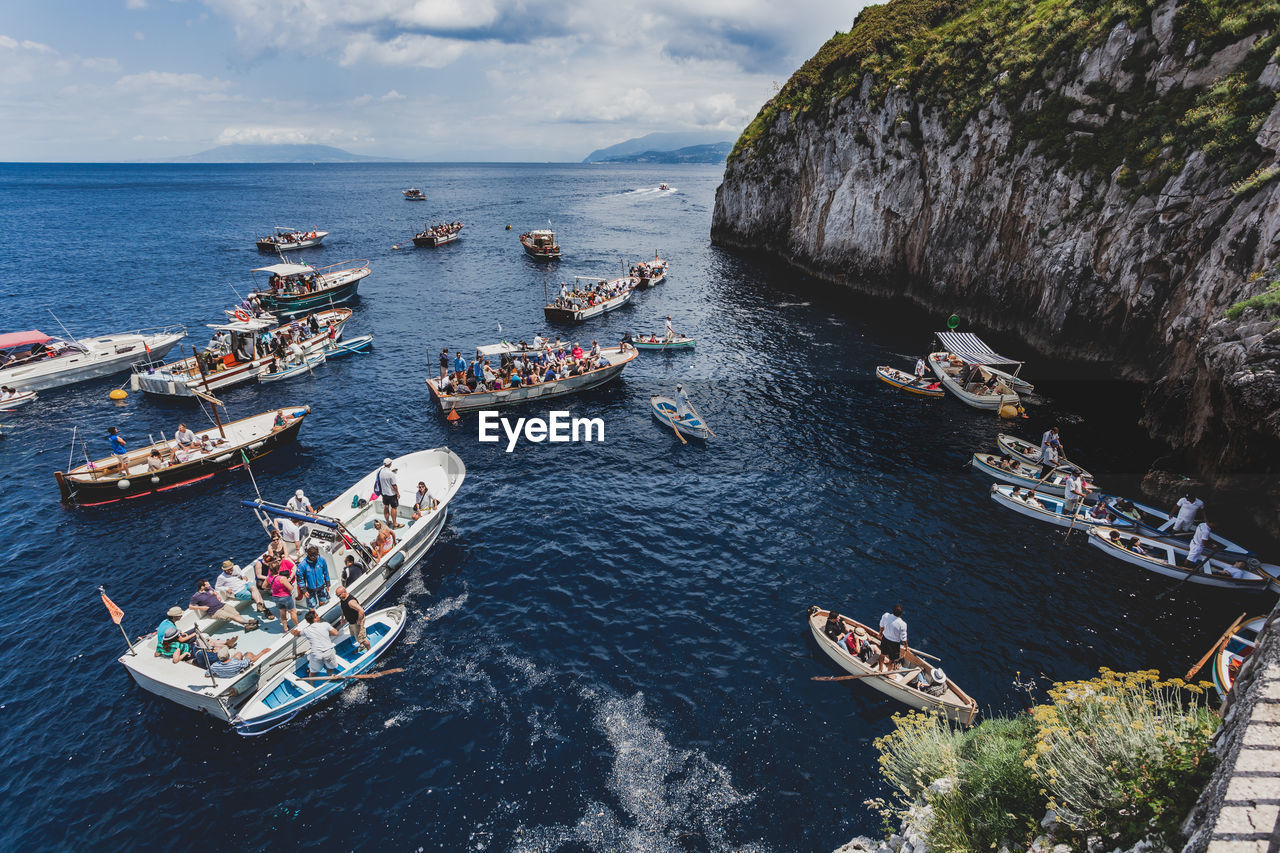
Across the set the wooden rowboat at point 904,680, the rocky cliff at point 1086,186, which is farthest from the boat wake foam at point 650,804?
the rocky cliff at point 1086,186

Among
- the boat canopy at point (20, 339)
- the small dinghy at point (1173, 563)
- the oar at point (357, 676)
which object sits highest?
the boat canopy at point (20, 339)

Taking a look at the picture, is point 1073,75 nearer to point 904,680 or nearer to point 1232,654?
point 1232,654

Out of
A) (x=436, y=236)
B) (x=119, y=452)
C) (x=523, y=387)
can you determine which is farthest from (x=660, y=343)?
(x=436, y=236)

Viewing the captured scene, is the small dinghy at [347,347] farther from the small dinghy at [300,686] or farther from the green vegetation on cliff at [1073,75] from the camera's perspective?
the green vegetation on cliff at [1073,75]

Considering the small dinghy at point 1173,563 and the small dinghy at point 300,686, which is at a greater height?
the small dinghy at point 1173,563

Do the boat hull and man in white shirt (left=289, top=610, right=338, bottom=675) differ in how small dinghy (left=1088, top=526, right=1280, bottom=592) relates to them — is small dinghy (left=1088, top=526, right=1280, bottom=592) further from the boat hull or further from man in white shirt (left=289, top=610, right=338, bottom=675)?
the boat hull
